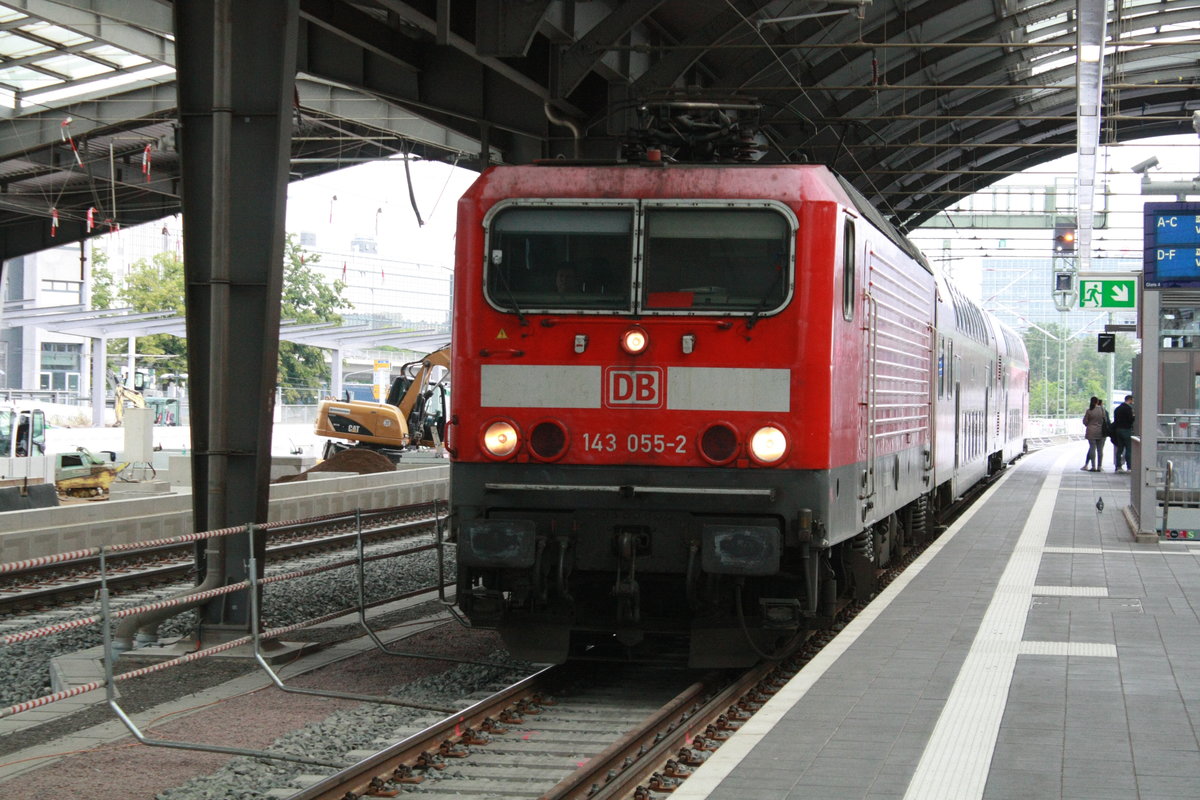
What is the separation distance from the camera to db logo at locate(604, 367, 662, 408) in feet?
27.7

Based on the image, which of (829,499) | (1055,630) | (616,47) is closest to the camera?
(829,499)

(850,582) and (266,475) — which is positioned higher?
(266,475)

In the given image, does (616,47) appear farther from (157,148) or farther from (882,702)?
(157,148)

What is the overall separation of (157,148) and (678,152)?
1764 centimetres

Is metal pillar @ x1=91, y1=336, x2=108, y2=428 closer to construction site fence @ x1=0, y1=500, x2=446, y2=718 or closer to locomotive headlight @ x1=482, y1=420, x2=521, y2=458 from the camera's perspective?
construction site fence @ x1=0, y1=500, x2=446, y2=718

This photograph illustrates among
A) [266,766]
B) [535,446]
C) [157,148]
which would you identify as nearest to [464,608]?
[535,446]

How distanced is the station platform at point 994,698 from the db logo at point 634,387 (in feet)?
6.30

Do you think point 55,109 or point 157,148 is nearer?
point 55,109

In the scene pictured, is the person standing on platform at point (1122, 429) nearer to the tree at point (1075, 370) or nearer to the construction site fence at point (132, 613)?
the construction site fence at point (132, 613)

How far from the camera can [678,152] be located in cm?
1001

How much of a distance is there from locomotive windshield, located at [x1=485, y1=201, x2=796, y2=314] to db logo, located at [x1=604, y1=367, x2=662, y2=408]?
1.29 feet

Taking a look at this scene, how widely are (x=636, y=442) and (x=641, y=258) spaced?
3.83 ft

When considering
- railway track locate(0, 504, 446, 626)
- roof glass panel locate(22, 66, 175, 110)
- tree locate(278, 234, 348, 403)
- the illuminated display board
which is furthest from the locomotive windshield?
tree locate(278, 234, 348, 403)

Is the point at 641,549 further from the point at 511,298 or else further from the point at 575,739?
the point at 511,298
